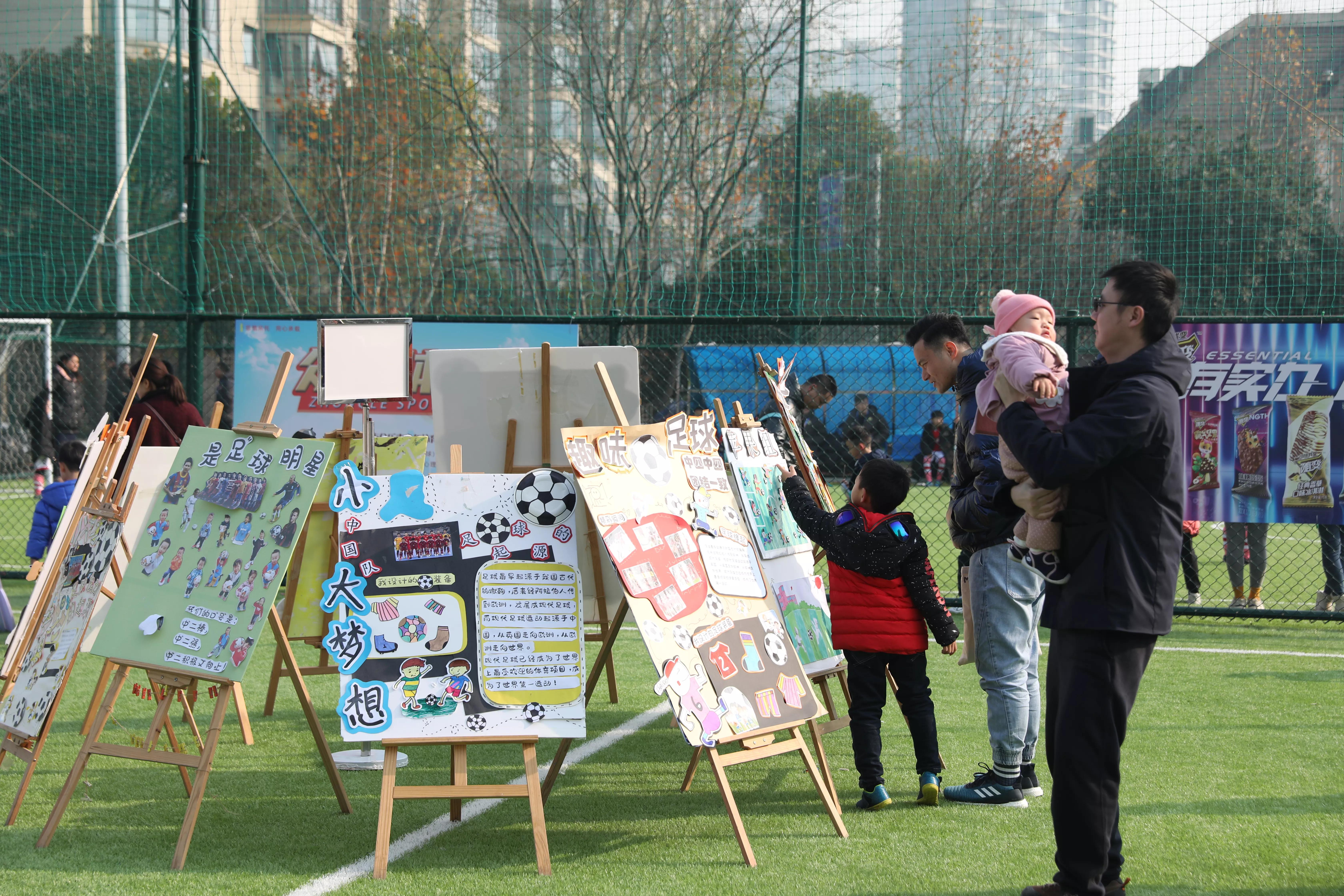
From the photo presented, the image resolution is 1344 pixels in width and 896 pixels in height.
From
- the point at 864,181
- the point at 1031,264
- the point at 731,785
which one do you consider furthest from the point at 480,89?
the point at 731,785

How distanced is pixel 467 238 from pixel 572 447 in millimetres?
6309

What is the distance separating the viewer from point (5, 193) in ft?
33.3

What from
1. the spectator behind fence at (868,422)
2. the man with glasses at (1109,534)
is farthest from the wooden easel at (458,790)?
the spectator behind fence at (868,422)

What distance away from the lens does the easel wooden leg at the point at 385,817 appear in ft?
11.5

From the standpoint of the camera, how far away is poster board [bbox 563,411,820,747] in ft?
12.6

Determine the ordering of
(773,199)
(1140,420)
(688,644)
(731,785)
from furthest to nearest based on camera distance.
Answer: (773,199)
(731,785)
(688,644)
(1140,420)

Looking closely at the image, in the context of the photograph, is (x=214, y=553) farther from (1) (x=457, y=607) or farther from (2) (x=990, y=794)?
(2) (x=990, y=794)

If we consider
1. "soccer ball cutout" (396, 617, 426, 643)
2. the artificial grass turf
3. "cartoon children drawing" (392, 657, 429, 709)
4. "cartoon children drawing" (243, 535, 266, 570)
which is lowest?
the artificial grass turf

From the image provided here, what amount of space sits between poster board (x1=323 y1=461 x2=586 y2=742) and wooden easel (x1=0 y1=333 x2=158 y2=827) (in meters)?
0.94

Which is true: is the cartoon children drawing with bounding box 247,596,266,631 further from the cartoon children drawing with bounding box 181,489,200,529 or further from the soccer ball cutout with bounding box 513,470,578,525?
the soccer ball cutout with bounding box 513,470,578,525

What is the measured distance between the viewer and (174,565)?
159 inches

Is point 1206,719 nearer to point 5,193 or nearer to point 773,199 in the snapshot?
point 773,199

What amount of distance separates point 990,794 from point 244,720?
3206mm

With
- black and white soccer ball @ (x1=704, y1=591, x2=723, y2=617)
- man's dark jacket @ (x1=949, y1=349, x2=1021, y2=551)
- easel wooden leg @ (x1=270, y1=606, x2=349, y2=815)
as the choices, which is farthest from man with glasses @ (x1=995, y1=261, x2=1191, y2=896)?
easel wooden leg @ (x1=270, y1=606, x2=349, y2=815)
